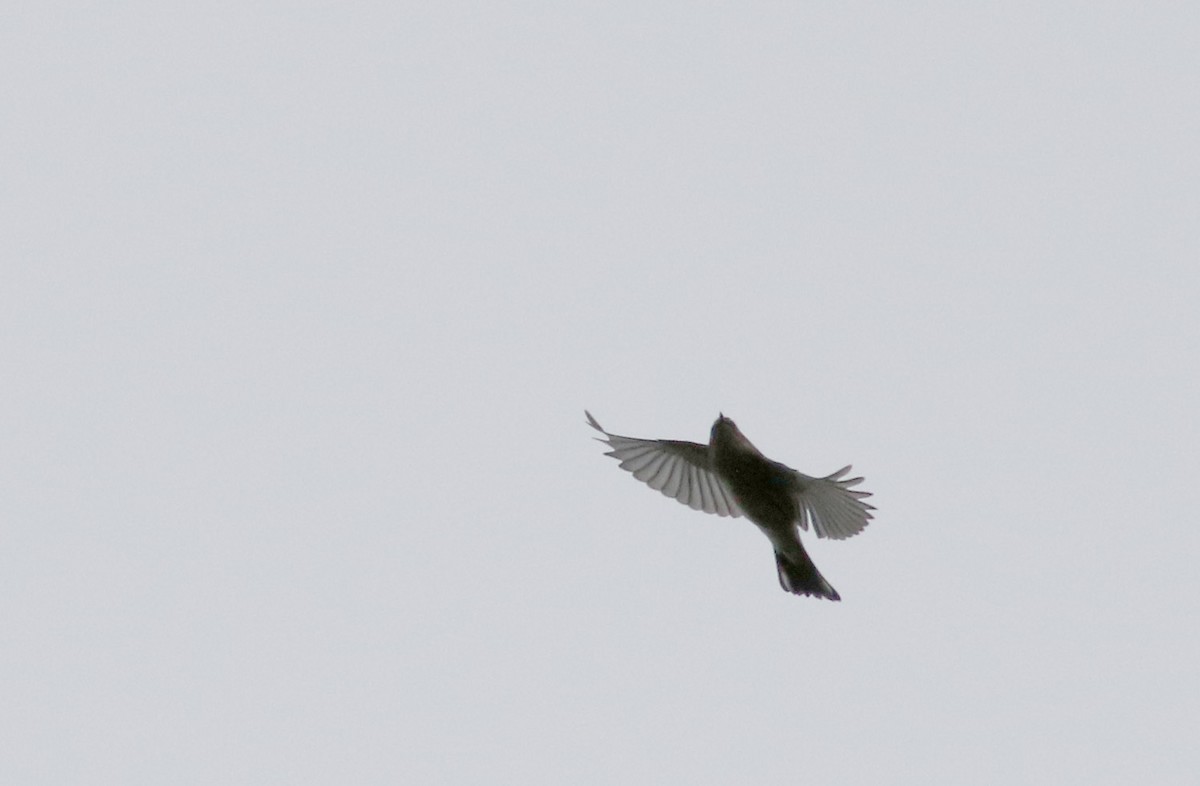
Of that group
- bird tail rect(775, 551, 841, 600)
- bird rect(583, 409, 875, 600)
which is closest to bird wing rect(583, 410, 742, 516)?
bird rect(583, 409, 875, 600)

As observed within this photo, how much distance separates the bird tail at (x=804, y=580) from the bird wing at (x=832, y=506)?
0.75 feet

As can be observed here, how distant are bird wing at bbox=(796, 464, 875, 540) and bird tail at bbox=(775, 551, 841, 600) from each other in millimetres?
228

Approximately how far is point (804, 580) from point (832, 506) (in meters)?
0.51

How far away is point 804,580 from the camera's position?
973 centimetres

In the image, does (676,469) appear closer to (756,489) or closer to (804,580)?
(756,489)

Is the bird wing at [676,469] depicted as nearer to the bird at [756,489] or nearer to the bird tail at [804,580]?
the bird at [756,489]

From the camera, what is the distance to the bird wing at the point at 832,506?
932 centimetres

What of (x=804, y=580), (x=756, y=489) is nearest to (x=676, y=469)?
(x=756, y=489)

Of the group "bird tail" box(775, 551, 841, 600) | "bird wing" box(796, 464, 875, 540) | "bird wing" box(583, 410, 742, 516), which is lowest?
"bird tail" box(775, 551, 841, 600)

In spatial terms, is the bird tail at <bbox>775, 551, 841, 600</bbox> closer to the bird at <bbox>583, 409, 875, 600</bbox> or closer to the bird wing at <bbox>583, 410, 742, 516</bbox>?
the bird at <bbox>583, 409, 875, 600</bbox>

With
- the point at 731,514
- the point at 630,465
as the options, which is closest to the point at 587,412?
the point at 630,465

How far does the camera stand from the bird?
9.45 m

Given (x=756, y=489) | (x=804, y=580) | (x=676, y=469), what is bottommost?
(x=804, y=580)

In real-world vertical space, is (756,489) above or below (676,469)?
below
